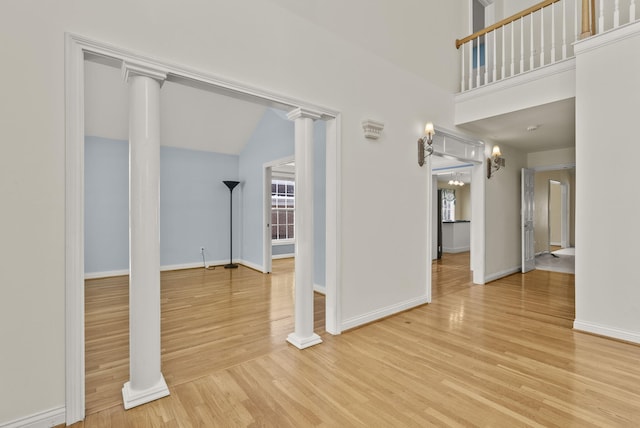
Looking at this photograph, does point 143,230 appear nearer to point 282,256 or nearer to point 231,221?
point 231,221

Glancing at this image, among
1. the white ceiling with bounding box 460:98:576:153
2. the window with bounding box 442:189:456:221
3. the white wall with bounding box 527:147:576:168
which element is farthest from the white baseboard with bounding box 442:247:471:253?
the window with bounding box 442:189:456:221

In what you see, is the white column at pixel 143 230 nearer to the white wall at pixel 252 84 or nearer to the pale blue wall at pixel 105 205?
the white wall at pixel 252 84

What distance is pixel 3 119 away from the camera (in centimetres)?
154

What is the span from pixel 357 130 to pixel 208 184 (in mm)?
4188

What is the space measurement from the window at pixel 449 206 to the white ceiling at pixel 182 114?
8.82 meters

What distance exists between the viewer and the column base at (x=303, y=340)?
8.78 ft

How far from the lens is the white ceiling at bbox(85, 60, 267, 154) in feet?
14.5

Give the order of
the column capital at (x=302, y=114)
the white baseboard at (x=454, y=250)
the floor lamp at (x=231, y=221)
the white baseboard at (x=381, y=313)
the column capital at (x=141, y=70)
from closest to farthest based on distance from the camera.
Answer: the column capital at (x=141, y=70), the column capital at (x=302, y=114), the white baseboard at (x=381, y=313), the floor lamp at (x=231, y=221), the white baseboard at (x=454, y=250)

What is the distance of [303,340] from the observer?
2.70m

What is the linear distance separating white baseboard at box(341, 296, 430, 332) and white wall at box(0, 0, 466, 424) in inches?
2.5

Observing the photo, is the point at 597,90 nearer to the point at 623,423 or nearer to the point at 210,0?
the point at 623,423

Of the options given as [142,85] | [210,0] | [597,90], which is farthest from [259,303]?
A: [597,90]

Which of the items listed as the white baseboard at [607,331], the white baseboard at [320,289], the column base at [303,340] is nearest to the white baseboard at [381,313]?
the column base at [303,340]

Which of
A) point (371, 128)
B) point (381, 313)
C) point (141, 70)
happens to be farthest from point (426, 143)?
point (141, 70)
